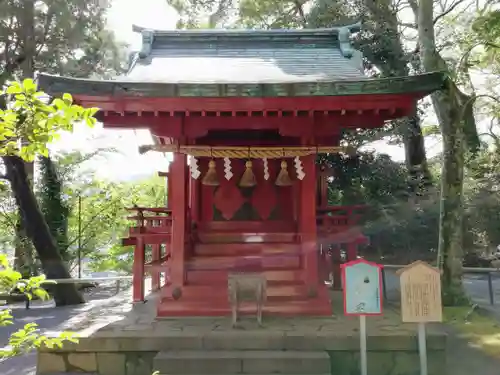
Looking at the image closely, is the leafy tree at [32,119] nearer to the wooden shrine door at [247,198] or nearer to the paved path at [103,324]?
the paved path at [103,324]

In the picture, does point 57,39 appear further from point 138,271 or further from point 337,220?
point 337,220

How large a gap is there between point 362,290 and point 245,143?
3.69m

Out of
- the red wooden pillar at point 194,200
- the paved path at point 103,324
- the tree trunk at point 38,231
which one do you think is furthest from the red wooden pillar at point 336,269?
the tree trunk at point 38,231

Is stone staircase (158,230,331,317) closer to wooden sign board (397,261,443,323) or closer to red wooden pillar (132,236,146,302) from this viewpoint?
red wooden pillar (132,236,146,302)

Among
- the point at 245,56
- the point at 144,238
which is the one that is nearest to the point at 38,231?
the point at 144,238

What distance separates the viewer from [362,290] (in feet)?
15.2

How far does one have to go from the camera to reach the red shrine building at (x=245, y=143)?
585 centimetres

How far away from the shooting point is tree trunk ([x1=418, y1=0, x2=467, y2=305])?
26.2 ft

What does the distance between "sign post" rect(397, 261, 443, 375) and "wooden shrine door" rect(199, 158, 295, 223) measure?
3.06 metres

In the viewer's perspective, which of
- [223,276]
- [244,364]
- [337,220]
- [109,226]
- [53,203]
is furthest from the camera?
[109,226]

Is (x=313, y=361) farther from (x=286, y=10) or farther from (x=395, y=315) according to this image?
(x=286, y=10)

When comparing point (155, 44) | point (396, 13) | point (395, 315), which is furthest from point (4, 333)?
point (396, 13)

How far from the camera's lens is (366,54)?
45.9ft

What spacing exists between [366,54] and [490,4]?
520 centimetres
